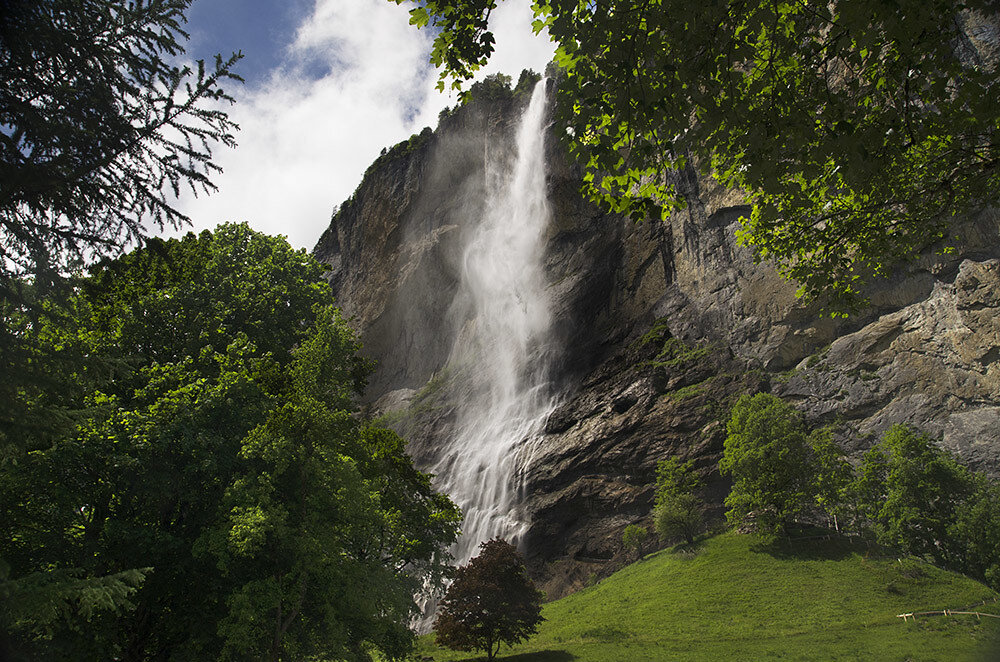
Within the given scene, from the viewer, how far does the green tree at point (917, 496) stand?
100 ft

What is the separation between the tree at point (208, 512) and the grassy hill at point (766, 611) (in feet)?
34.7

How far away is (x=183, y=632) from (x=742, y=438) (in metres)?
33.3

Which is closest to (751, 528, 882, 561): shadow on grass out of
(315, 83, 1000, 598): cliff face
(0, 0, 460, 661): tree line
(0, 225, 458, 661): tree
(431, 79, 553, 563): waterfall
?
(315, 83, 1000, 598): cliff face

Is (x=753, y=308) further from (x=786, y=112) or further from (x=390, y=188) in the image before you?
(x=390, y=188)

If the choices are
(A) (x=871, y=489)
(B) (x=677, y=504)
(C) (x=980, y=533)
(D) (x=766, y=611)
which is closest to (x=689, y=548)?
(B) (x=677, y=504)

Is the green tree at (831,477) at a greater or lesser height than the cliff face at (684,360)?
lesser

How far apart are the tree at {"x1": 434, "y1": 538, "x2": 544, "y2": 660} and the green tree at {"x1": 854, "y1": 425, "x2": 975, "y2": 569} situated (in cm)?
2139

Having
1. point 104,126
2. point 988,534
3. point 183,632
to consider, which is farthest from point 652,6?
point 988,534

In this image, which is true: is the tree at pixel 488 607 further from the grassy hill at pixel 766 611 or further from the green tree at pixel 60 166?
the green tree at pixel 60 166

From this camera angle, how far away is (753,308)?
4806cm

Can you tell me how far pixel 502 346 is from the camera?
6650cm

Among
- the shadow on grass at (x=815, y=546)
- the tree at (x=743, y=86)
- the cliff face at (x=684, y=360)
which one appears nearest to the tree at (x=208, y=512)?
the tree at (x=743, y=86)

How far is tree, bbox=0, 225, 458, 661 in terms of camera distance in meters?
10.8

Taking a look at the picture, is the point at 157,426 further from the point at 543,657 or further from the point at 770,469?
the point at 770,469
